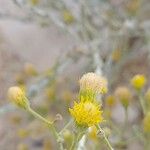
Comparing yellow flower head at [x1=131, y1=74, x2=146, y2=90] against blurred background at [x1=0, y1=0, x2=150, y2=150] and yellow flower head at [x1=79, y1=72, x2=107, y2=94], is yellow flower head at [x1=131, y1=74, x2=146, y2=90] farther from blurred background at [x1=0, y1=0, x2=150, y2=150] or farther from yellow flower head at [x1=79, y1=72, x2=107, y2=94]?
yellow flower head at [x1=79, y1=72, x2=107, y2=94]

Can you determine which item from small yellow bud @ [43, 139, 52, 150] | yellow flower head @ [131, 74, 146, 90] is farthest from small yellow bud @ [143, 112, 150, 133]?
small yellow bud @ [43, 139, 52, 150]

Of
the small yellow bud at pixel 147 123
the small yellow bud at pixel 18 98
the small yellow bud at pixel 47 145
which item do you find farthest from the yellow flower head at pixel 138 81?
the small yellow bud at pixel 47 145

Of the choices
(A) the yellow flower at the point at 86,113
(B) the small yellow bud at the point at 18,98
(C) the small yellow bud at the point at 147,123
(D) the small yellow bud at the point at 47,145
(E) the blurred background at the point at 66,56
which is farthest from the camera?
(D) the small yellow bud at the point at 47,145

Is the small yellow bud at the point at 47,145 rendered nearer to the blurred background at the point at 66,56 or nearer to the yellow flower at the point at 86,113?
the blurred background at the point at 66,56

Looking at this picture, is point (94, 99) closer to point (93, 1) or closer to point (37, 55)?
point (93, 1)

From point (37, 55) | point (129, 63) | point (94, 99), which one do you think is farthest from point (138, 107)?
point (94, 99)
